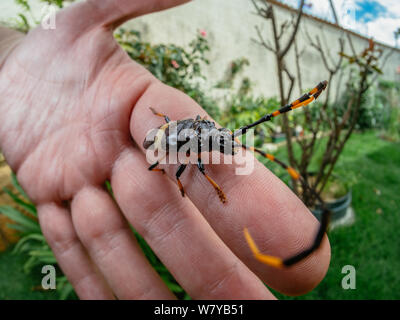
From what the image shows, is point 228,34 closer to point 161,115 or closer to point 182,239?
point 161,115

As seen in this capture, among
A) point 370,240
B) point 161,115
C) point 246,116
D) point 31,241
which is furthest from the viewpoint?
point 246,116

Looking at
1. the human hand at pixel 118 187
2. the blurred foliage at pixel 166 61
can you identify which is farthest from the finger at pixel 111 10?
the blurred foliage at pixel 166 61

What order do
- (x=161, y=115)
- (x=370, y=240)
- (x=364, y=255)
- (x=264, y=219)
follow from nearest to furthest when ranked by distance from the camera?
(x=264, y=219), (x=161, y=115), (x=364, y=255), (x=370, y=240)

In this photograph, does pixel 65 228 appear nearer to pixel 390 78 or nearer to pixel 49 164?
pixel 49 164

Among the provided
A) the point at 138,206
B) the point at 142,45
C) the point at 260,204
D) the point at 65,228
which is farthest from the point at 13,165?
the point at 142,45

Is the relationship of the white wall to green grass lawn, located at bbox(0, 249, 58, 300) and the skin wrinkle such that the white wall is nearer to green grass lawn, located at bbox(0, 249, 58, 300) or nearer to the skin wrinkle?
green grass lawn, located at bbox(0, 249, 58, 300)

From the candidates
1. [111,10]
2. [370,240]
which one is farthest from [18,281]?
[370,240]

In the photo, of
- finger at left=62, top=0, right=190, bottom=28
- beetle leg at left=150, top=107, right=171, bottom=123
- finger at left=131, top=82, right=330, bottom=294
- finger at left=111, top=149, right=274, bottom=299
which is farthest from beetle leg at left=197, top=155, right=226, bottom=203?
finger at left=62, top=0, right=190, bottom=28
